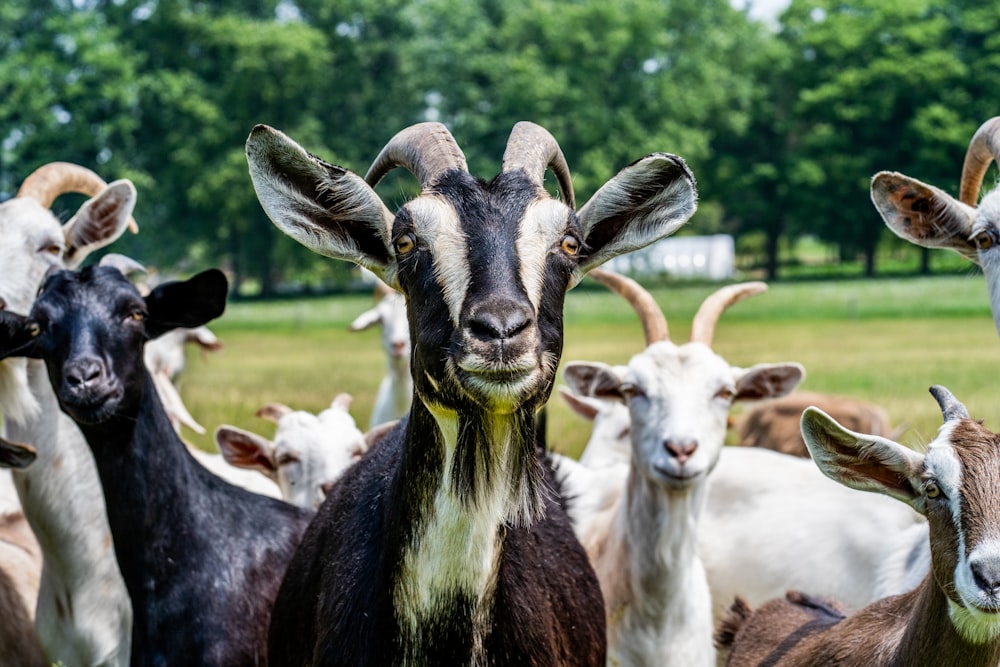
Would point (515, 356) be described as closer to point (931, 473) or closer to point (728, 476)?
point (931, 473)

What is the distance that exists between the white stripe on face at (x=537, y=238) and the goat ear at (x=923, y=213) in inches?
77.4

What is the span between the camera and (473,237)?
346 cm

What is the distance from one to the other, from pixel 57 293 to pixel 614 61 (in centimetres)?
5682

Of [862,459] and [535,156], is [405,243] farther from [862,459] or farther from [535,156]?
[862,459]

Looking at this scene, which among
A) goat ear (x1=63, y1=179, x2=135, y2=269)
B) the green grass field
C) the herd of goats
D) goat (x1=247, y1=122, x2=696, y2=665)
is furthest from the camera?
the green grass field

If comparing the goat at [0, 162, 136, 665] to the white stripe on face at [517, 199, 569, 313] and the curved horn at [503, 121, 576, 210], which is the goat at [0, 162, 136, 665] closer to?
the curved horn at [503, 121, 576, 210]

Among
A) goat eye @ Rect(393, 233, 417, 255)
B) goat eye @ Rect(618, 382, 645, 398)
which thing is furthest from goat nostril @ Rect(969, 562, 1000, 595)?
goat eye @ Rect(618, 382, 645, 398)

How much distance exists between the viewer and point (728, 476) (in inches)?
319

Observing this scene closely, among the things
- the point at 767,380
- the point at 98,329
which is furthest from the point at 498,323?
the point at 767,380

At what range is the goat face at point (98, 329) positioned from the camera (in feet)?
16.2

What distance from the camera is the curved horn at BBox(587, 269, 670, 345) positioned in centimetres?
704

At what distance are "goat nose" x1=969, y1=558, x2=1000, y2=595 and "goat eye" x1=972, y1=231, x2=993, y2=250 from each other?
162 centimetres

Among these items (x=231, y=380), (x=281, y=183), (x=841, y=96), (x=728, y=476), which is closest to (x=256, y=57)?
(x=841, y=96)

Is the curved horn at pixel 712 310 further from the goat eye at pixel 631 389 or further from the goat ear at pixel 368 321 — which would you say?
the goat ear at pixel 368 321
